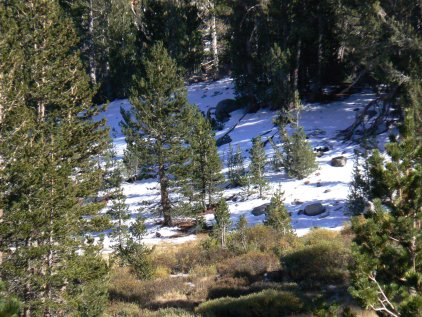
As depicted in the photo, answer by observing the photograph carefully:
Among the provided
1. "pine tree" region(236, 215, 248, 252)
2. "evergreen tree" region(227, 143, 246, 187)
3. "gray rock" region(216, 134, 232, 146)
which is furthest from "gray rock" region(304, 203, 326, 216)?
"gray rock" region(216, 134, 232, 146)

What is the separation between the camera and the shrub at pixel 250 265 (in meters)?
14.5

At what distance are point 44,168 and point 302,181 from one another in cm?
1521

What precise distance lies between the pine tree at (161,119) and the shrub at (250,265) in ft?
30.4

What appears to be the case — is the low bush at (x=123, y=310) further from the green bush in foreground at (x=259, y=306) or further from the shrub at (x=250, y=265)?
the shrub at (x=250, y=265)

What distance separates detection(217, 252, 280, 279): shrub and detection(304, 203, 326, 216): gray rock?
5779 millimetres

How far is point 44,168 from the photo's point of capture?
472 inches

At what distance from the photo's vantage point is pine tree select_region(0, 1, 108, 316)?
1162 centimetres

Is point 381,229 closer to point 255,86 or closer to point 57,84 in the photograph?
point 57,84

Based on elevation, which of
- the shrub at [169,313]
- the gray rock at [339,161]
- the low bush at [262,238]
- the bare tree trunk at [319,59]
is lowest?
the low bush at [262,238]

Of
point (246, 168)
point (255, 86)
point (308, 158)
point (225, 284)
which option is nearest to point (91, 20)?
point (255, 86)

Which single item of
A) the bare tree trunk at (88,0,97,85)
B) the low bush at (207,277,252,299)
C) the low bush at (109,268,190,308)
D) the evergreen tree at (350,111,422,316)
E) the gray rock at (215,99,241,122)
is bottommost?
the low bush at (109,268,190,308)

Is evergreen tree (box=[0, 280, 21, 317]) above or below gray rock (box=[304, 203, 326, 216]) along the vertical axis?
above

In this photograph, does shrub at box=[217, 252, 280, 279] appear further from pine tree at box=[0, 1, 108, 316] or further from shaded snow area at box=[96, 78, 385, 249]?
shaded snow area at box=[96, 78, 385, 249]

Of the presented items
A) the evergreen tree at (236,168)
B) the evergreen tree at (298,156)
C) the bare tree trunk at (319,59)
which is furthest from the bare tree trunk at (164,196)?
the bare tree trunk at (319,59)
